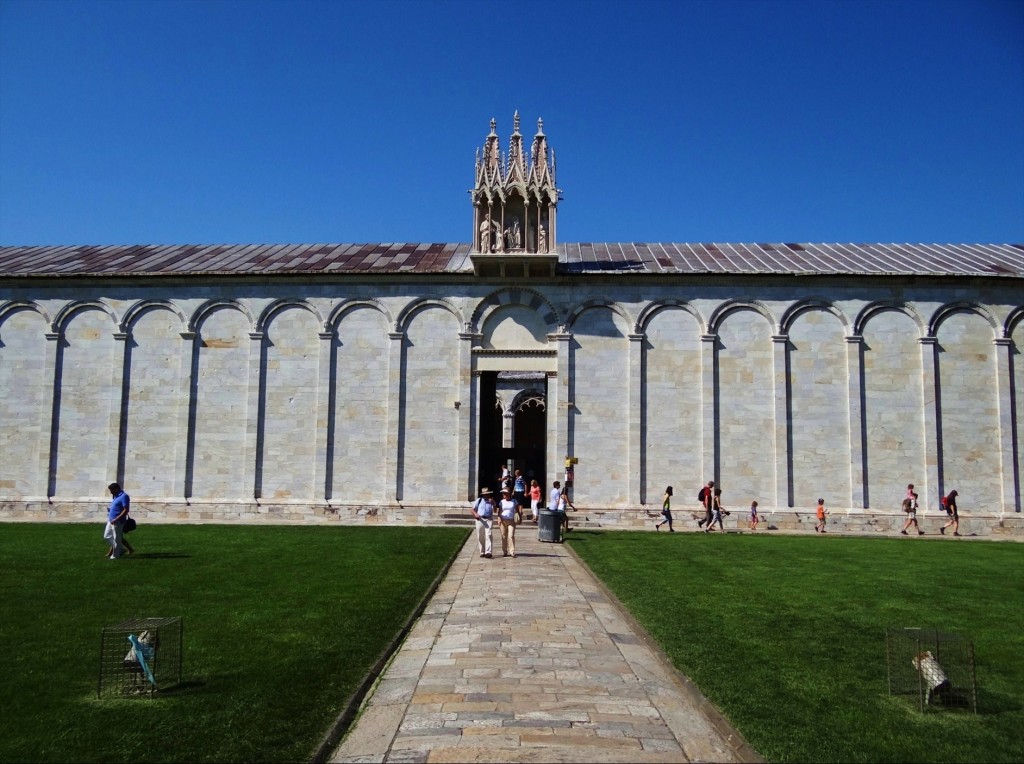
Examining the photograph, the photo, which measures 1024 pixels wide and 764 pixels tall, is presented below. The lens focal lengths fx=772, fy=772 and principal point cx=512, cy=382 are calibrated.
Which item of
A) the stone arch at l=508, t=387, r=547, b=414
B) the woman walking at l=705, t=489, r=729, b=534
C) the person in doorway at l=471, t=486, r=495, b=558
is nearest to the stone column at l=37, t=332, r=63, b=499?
the person in doorway at l=471, t=486, r=495, b=558

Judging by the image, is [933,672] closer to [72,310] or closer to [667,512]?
[667,512]

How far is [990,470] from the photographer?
28.0m

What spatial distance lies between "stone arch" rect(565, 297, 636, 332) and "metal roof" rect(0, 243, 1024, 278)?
47.5 inches

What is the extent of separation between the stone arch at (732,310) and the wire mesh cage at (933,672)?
20746mm

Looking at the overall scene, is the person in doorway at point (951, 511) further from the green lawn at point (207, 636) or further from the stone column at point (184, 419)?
the stone column at point (184, 419)

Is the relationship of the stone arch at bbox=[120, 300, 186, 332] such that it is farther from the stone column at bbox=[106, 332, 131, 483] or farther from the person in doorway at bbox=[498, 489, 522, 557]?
the person in doorway at bbox=[498, 489, 522, 557]

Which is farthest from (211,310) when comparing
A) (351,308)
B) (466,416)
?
(466,416)

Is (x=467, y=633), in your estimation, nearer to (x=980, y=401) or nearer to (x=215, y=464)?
(x=215, y=464)

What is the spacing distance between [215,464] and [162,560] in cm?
1286

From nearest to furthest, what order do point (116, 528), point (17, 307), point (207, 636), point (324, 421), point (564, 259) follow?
point (207, 636), point (116, 528), point (324, 421), point (17, 307), point (564, 259)

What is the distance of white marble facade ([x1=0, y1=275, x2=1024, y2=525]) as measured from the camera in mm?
28359

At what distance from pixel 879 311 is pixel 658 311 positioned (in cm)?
824

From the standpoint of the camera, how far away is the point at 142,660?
761cm

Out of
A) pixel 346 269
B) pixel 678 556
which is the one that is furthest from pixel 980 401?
pixel 346 269
